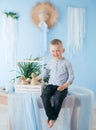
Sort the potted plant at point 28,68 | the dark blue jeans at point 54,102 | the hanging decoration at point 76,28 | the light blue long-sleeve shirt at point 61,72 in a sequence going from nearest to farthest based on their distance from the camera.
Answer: the dark blue jeans at point 54,102
the light blue long-sleeve shirt at point 61,72
the potted plant at point 28,68
the hanging decoration at point 76,28

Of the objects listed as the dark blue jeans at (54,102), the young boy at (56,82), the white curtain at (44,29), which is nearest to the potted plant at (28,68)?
the young boy at (56,82)

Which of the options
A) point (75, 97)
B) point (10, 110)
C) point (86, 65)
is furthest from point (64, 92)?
point (86, 65)

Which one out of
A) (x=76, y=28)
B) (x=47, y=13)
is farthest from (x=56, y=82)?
(x=47, y=13)

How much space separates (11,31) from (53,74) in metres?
2.18

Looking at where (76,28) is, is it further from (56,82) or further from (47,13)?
(56,82)

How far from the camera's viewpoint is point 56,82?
2.57m

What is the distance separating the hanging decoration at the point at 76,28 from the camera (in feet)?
14.8

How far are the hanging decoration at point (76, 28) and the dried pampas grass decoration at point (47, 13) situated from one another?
0.26 meters

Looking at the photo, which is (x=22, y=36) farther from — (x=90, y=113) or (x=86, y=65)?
(x=90, y=113)

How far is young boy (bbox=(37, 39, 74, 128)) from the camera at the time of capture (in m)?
2.45

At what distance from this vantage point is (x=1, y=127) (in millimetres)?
3188

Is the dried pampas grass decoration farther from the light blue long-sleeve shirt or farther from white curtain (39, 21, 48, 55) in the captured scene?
the light blue long-sleeve shirt

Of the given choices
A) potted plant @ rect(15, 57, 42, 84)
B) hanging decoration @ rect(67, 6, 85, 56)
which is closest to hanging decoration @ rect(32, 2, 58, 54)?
hanging decoration @ rect(67, 6, 85, 56)

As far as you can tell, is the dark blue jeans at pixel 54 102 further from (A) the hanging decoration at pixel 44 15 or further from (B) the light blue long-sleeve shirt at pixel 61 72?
(A) the hanging decoration at pixel 44 15
